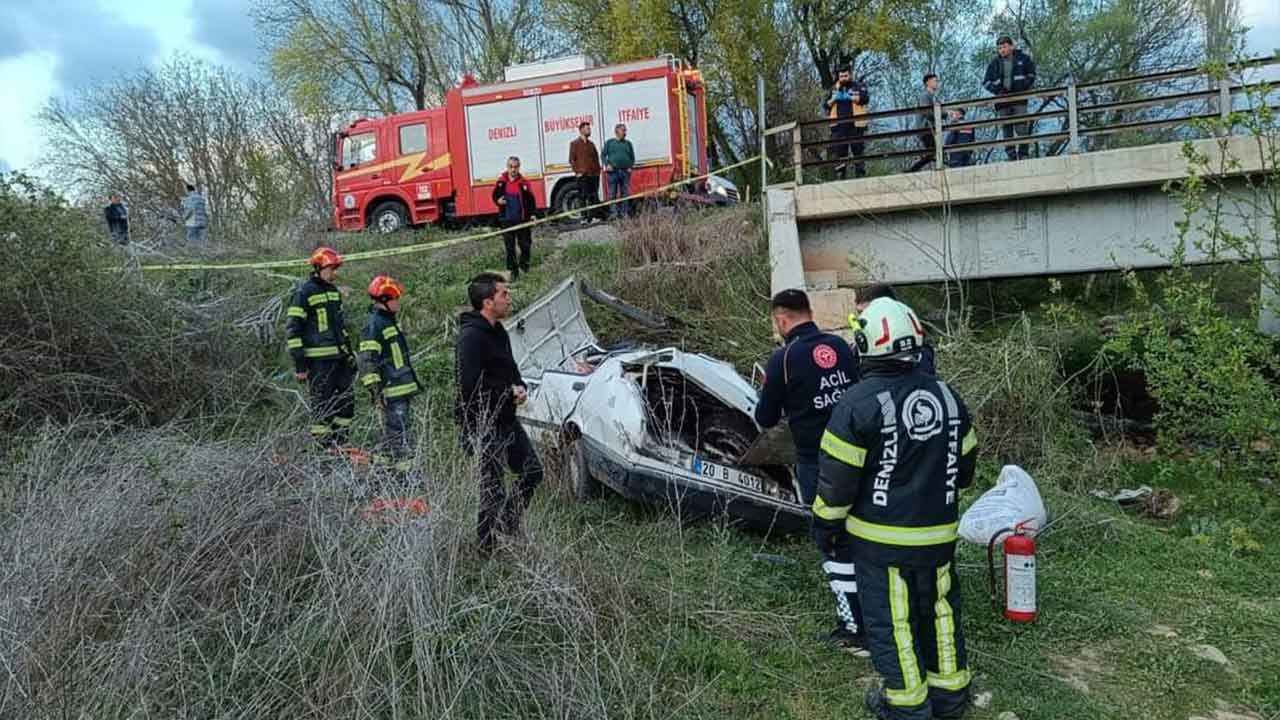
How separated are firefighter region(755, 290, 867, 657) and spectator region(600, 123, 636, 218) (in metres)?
9.30

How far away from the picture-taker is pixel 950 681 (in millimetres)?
3205

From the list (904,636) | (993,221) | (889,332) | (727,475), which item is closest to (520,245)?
(993,221)

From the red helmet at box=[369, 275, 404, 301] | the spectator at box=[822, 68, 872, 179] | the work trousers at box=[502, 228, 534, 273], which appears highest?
the spectator at box=[822, 68, 872, 179]

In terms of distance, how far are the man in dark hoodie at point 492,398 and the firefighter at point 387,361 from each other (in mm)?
1916

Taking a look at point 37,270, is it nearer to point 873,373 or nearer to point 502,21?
point 873,373

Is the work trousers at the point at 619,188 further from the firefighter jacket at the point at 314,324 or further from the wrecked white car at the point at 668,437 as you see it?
the firefighter jacket at the point at 314,324

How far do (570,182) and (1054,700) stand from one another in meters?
12.9

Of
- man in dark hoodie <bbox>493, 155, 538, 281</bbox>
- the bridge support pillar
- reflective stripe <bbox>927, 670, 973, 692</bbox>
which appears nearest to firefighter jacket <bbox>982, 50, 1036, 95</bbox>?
the bridge support pillar

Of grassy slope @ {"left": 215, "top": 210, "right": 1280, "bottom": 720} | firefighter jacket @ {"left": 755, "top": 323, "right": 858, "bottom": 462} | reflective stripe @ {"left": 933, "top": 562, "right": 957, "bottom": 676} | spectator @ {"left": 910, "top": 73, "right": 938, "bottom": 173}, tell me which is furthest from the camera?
spectator @ {"left": 910, "top": 73, "right": 938, "bottom": 173}

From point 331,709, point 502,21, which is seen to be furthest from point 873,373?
point 502,21

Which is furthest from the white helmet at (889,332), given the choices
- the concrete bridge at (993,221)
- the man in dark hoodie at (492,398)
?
the concrete bridge at (993,221)

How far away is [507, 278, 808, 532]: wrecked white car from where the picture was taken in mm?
4945

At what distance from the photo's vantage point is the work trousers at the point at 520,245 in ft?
38.7

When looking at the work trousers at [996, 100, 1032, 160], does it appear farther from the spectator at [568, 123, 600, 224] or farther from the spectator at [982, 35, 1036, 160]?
the spectator at [568, 123, 600, 224]
